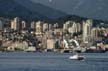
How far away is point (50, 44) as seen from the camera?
649ft

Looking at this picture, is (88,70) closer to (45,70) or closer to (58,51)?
(45,70)

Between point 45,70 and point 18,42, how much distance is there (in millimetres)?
109514

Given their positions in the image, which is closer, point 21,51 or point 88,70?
point 88,70

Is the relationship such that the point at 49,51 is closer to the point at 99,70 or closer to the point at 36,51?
the point at 36,51

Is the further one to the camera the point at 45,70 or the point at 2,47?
the point at 2,47

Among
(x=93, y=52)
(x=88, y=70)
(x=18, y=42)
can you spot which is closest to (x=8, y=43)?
(x=18, y=42)

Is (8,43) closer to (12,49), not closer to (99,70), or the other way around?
(12,49)

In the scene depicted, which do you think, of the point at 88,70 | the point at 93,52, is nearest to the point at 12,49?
the point at 93,52

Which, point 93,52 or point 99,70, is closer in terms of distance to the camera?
point 99,70

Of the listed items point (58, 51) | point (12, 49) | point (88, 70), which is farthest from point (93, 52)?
point (88, 70)

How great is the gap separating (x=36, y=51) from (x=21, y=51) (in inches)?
208

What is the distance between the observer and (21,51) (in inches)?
7589

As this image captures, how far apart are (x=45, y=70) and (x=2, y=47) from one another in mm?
106820

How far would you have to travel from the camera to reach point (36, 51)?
643 feet
